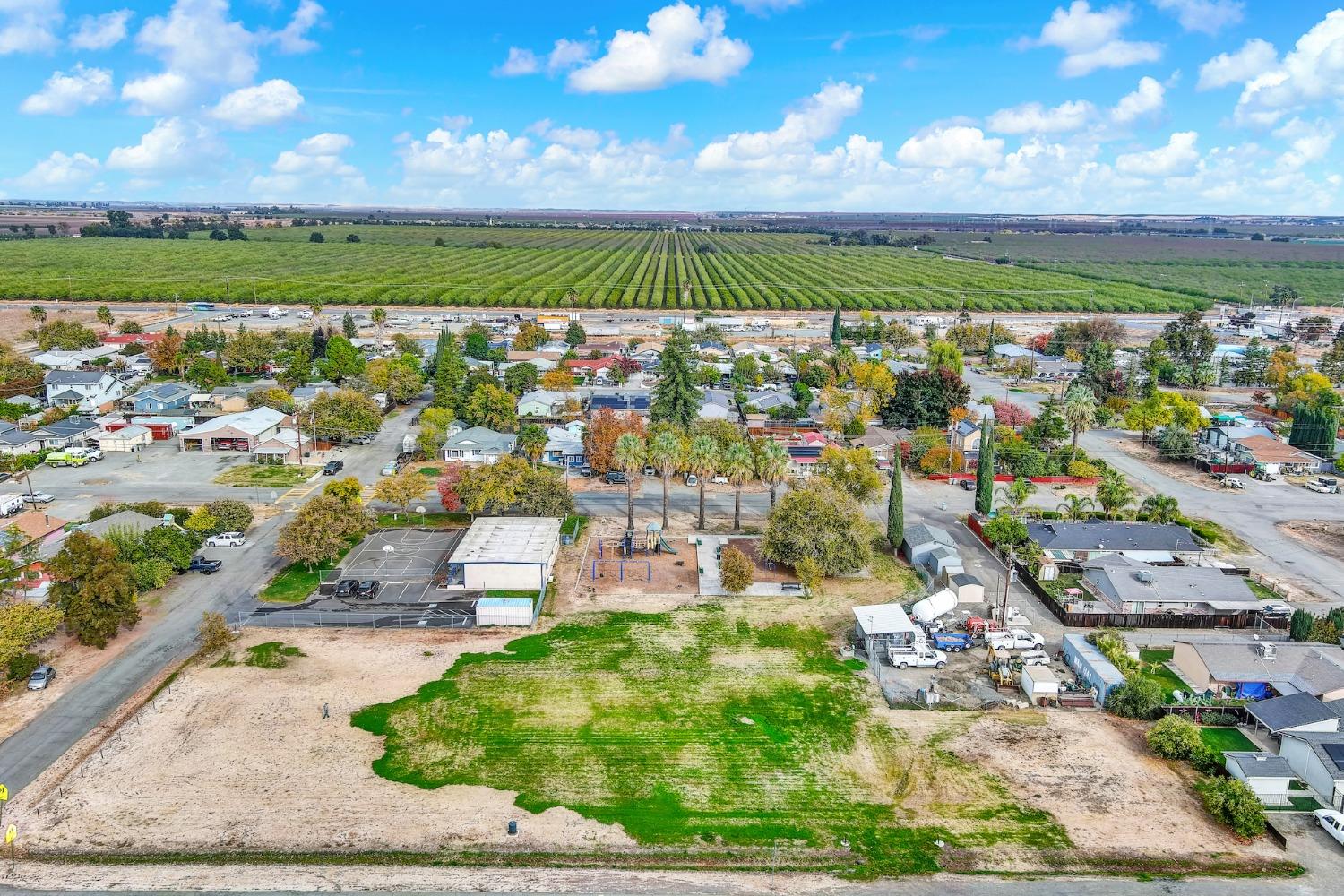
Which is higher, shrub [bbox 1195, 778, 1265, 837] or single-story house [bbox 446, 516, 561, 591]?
single-story house [bbox 446, 516, 561, 591]

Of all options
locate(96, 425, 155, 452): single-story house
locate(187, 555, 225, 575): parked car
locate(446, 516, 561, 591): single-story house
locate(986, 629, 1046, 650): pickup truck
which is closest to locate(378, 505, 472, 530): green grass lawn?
locate(446, 516, 561, 591): single-story house

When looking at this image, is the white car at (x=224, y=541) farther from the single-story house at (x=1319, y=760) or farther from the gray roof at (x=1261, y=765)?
the single-story house at (x=1319, y=760)

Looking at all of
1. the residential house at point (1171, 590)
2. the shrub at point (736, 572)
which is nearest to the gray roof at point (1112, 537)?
the residential house at point (1171, 590)

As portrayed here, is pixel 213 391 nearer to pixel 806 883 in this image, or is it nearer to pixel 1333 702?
pixel 806 883

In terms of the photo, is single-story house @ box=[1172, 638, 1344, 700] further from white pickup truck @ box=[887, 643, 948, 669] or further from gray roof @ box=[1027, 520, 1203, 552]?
gray roof @ box=[1027, 520, 1203, 552]

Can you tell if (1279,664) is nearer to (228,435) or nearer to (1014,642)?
(1014,642)

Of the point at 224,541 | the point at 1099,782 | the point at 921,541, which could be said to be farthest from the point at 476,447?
the point at 1099,782
